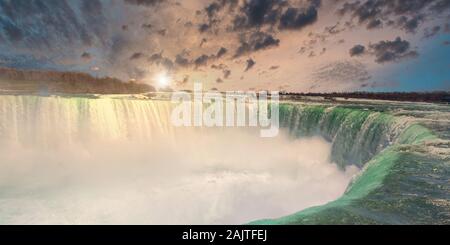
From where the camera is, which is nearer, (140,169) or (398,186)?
(398,186)

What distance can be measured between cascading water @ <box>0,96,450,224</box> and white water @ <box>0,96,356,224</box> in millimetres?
51

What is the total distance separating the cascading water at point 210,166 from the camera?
→ 5.91 metres

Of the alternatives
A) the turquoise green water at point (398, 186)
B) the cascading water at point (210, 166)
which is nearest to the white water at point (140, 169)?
the cascading water at point (210, 166)

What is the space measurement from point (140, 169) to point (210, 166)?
3.44 meters

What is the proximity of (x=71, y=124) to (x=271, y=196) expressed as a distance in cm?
1191

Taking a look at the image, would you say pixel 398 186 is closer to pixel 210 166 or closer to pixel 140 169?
pixel 210 166

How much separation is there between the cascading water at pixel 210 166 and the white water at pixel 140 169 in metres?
0.05

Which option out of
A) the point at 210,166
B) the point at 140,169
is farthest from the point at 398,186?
the point at 140,169

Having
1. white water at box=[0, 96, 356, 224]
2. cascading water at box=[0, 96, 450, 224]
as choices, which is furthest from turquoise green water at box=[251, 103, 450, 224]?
white water at box=[0, 96, 356, 224]

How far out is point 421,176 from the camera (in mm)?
6207

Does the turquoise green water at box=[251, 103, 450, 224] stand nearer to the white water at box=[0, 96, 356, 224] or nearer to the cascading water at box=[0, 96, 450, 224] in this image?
the cascading water at box=[0, 96, 450, 224]

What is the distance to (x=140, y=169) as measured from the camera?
18.0 metres
